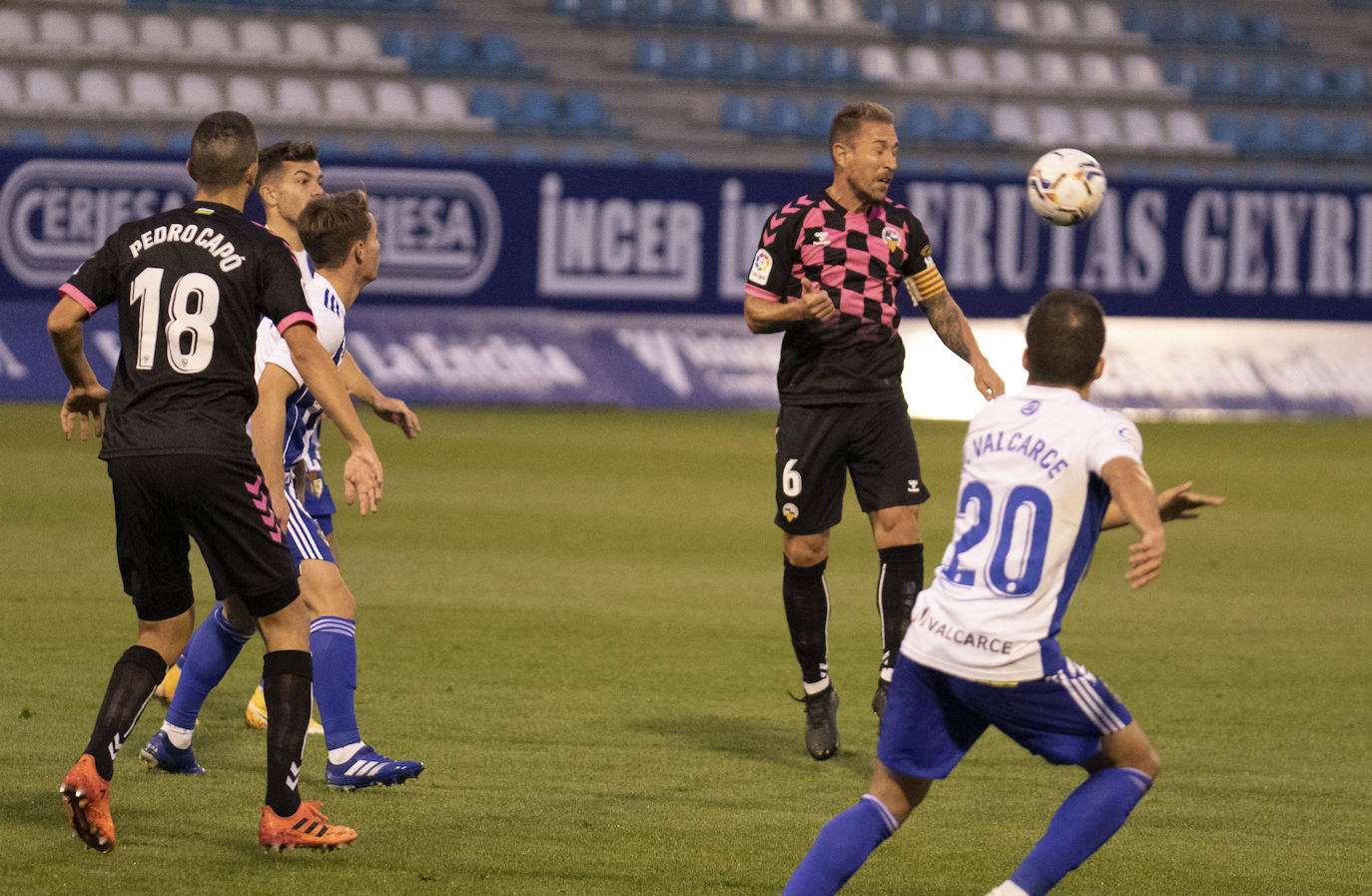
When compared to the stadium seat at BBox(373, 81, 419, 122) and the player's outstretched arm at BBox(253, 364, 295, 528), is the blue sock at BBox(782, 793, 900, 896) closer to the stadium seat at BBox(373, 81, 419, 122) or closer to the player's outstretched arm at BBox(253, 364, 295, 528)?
the player's outstretched arm at BBox(253, 364, 295, 528)

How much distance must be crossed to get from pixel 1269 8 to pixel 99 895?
26.4m

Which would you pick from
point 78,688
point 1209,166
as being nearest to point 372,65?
point 1209,166

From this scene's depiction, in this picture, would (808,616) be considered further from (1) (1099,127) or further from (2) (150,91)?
(1) (1099,127)

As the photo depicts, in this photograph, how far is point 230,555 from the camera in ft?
15.3

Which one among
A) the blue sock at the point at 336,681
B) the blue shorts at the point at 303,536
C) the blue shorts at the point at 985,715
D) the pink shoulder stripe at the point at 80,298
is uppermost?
the pink shoulder stripe at the point at 80,298

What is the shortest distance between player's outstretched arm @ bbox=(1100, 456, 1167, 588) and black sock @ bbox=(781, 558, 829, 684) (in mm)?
2601

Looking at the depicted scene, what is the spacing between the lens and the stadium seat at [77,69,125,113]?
21672 millimetres

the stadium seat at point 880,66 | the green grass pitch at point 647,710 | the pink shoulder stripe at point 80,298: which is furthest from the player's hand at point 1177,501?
the stadium seat at point 880,66

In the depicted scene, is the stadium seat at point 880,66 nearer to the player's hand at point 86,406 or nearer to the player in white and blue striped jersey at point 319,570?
the player in white and blue striped jersey at point 319,570

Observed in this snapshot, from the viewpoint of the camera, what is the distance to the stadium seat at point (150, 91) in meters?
21.8

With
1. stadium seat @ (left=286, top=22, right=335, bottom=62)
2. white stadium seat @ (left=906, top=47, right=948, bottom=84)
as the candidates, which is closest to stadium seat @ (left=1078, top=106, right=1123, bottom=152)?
white stadium seat @ (left=906, top=47, right=948, bottom=84)

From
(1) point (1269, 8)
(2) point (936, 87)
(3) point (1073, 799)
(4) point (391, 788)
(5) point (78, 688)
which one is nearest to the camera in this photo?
(3) point (1073, 799)

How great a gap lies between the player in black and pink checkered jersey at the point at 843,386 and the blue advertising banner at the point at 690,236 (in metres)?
11.6

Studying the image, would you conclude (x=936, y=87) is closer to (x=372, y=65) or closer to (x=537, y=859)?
(x=372, y=65)
